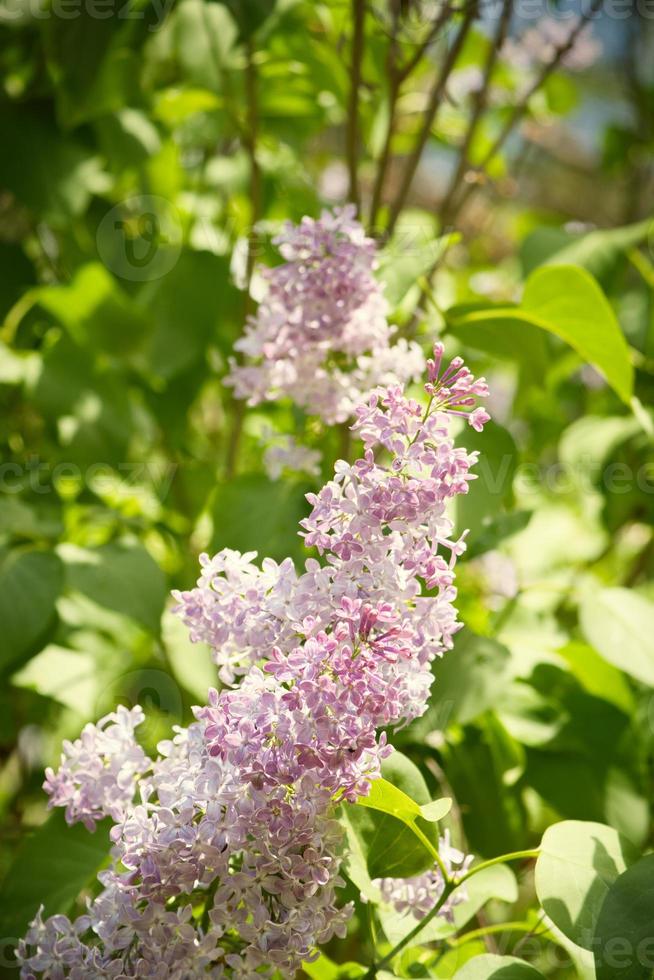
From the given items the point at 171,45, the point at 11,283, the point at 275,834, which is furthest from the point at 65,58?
the point at 275,834

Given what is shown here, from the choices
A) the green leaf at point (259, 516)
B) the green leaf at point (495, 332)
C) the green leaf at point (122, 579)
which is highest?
the green leaf at point (495, 332)

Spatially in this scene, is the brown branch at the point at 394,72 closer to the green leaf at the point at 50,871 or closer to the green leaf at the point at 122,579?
the green leaf at the point at 122,579

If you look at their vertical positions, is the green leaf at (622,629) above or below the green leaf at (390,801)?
below

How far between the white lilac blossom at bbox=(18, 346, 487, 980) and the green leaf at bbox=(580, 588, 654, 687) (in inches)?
12.1

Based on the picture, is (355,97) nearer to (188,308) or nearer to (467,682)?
(188,308)

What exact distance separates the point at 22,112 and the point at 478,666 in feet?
2.18

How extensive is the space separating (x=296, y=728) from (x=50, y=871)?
278mm

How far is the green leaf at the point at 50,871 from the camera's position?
0.54 meters

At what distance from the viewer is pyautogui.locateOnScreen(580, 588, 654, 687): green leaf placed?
26.0 inches

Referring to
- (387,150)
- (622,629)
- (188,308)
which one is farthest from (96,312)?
(622,629)

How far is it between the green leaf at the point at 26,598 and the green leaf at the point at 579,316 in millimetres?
348

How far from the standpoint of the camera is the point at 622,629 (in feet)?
2.25

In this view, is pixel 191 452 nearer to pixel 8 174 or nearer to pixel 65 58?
pixel 8 174

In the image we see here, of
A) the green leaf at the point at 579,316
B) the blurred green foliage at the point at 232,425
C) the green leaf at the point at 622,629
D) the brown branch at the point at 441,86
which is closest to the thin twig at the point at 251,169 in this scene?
the blurred green foliage at the point at 232,425
